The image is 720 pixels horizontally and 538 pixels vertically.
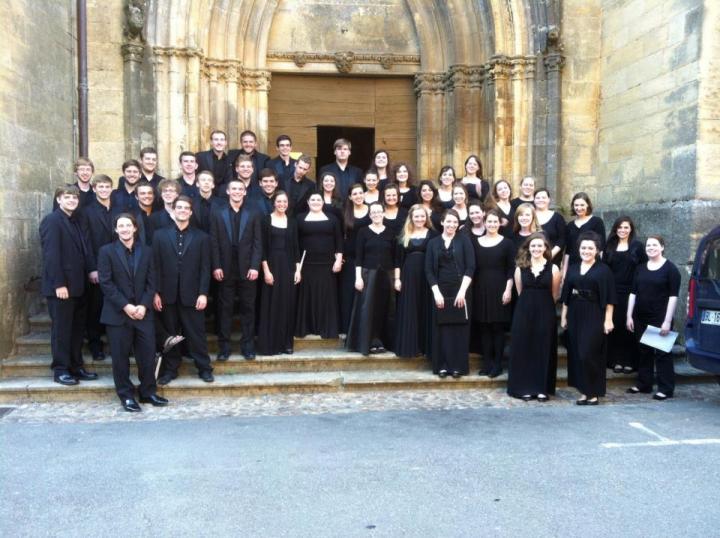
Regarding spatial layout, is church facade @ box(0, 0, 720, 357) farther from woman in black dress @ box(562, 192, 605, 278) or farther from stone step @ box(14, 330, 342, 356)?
woman in black dress @ box(562, 192, 605, 278)

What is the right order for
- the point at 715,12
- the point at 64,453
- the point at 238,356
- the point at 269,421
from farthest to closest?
the point at 715,12, the point at 238,356, the point at 269,421, the point at 64,453

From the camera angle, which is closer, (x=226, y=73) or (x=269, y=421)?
(x=269, y=421)

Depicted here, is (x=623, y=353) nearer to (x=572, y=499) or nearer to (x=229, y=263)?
(x=572, y=499)

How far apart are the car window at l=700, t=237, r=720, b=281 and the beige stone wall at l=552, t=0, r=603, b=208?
362 centimetres

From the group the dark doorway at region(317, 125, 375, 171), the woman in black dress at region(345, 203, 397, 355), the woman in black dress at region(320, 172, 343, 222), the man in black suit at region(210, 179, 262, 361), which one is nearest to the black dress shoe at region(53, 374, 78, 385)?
the man in black suit at region(210, 179, 262, 361)

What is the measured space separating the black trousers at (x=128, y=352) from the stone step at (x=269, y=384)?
0.39m

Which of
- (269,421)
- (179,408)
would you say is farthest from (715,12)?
(179,408)

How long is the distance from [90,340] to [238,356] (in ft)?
4.89

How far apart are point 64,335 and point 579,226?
5260 mm

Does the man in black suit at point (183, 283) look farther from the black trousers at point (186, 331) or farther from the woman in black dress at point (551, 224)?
the woman in black dress at point (551, 224)

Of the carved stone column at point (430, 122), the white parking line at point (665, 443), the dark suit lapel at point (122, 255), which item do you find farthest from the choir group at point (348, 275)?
the carved stone column at point (430, 122)

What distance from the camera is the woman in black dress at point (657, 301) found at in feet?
21.7

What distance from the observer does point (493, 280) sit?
7121 millimetres

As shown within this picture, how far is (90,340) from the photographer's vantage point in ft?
23.6
